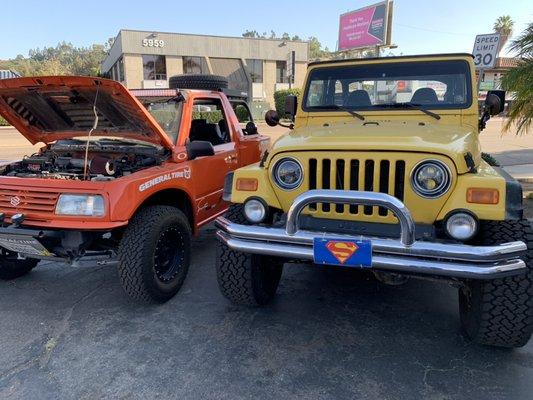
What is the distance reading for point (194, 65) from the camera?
114ft

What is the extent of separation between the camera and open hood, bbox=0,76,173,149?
3463 millimetres

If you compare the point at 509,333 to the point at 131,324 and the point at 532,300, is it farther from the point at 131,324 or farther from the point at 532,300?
the point at 131,324

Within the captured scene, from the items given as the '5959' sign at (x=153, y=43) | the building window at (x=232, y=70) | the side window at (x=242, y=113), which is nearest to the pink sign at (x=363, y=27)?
the building window at (x=232, y=70)

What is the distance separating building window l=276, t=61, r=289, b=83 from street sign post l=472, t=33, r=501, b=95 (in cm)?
3202

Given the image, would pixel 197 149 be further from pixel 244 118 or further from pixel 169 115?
pixel 244 118

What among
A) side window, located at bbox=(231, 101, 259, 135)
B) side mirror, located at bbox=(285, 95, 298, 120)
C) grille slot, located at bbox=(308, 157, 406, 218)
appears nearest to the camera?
grille slot, located at bbox=(308, 157, 406, 218)

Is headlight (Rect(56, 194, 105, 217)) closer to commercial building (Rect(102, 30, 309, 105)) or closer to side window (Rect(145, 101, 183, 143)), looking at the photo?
side window (Rect(145, 101, 183, 143))

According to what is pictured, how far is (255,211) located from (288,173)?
1.16ft

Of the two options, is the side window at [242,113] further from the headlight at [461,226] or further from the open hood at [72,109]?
the headlight at [461,226]

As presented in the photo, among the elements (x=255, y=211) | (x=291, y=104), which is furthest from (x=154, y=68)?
(x=255, y=211)

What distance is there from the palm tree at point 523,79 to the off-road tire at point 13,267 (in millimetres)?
6899

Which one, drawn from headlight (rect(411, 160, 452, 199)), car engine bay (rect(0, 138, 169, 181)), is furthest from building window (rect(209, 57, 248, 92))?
headlight (rect(411, 160, 452, 199))

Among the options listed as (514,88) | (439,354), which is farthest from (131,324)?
(514,88)

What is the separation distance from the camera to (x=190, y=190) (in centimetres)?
418
